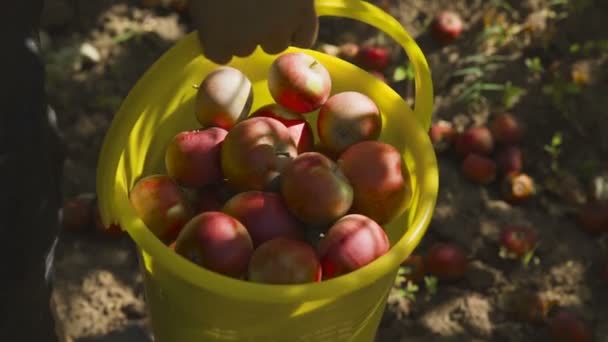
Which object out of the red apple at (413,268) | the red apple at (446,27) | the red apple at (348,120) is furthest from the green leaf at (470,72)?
the red apple at (348,120)

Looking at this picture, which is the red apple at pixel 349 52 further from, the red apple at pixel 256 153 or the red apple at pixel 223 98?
the red apple at pixel 256 153

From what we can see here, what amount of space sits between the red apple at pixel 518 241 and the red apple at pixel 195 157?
40.8 inches

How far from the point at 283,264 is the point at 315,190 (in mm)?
209

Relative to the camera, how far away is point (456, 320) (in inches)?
114

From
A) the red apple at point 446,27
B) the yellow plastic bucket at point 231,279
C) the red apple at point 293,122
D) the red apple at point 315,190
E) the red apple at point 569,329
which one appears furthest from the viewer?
the red apple at point 446,27

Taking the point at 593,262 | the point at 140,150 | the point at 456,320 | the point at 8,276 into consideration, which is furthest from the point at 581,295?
the point at 8,276

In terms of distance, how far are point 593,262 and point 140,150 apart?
4.86 ft

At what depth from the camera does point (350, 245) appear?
2.11m

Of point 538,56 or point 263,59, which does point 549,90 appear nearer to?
point 538,56

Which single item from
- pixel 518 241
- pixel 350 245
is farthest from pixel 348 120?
pixel 518 241

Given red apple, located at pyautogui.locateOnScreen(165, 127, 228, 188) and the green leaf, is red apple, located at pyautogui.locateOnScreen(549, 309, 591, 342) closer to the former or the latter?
the green leaf

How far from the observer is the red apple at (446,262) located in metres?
2.92

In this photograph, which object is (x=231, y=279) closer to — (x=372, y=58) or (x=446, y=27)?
(x=372, y=58)

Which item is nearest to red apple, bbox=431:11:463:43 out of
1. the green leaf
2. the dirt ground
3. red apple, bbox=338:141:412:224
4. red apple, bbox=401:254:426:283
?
the dirt ground
